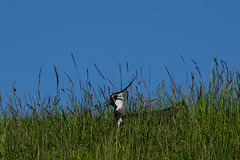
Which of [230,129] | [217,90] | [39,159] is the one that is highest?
[217,90]

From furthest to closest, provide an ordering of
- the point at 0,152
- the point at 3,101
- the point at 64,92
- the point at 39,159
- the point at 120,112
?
the point at 120,112
the point at 3,101
the point at 64,92
the point at 0,152
the point at 39,159

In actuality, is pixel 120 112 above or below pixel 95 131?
above

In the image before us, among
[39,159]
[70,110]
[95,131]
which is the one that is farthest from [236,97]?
[39,159]

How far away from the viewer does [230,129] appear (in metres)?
4.85

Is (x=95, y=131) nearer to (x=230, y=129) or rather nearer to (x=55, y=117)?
(x=55, y=117)

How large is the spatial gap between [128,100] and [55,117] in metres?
1.13

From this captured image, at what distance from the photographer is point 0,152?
468 cm

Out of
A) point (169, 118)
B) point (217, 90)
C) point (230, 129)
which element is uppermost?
point (217, 90)

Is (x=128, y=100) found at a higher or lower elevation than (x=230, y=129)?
higher

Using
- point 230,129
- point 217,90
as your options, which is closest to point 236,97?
point 217,90

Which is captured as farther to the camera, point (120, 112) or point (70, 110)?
point (120, 112)

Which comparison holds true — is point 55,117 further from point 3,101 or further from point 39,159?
point 39,159

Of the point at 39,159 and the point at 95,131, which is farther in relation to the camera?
the point at 95,131

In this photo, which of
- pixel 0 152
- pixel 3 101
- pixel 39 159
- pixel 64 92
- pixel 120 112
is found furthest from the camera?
pixel 120 112
